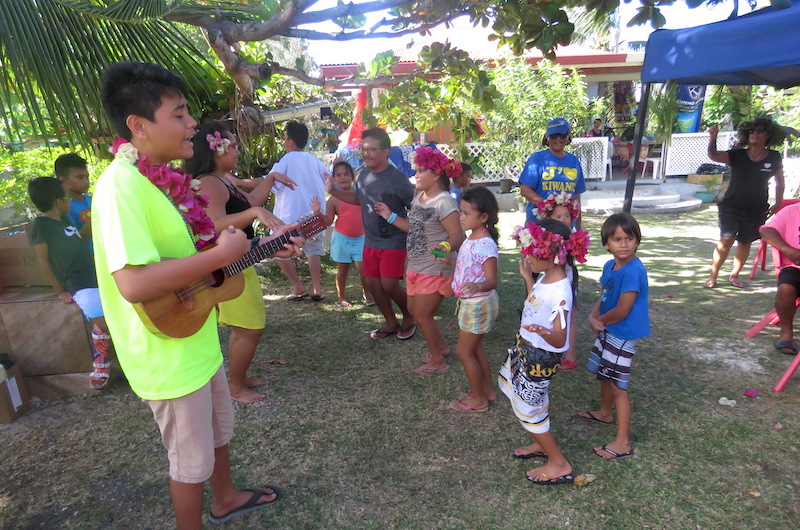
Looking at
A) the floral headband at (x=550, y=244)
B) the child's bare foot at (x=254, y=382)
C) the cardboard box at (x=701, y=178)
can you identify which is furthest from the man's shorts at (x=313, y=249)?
the cardboard box at (x=701, y=178)

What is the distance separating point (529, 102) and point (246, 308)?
756 centimetres

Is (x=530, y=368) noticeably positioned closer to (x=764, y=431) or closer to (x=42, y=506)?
(x=764, y=431)

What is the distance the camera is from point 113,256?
1.55 meters

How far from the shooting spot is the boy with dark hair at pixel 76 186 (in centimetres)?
379

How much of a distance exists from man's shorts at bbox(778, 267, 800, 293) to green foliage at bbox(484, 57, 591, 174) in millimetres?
5784

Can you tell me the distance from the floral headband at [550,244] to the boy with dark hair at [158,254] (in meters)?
1.53

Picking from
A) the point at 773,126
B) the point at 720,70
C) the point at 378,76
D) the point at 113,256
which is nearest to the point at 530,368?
the point at 113,256

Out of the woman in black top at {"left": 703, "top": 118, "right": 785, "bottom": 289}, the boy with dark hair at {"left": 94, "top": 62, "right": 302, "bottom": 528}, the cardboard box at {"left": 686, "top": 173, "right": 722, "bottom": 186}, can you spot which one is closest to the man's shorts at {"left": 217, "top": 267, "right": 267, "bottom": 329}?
the boy with dark hair at {"left": 94, "top": 62, "right": 302, "bottom": 528}

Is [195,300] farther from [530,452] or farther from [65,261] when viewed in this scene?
[65,261]

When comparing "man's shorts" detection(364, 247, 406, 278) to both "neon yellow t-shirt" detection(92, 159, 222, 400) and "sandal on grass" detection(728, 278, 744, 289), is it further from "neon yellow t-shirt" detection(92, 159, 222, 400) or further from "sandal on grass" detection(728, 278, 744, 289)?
"sandal on grass" detection(728, 278, 744, 289)

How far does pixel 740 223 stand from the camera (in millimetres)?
5617

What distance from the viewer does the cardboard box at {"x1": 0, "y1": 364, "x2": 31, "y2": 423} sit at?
3.44 m

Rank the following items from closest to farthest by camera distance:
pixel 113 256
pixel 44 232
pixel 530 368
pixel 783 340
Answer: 1. pixel 113 256
2. pixel 530 368
3. pixel 44 232
4. pixel 783 340

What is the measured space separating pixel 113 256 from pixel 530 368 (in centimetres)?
199
